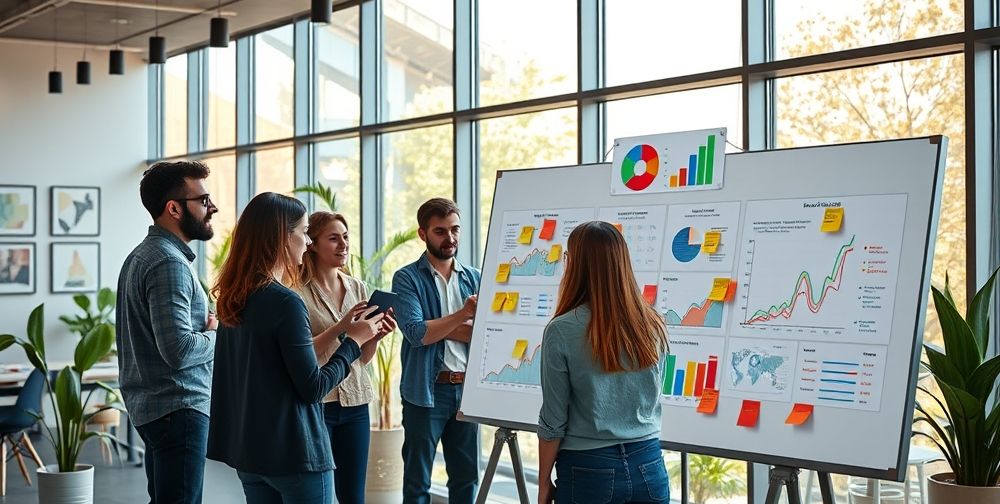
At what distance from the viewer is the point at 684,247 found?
343cm

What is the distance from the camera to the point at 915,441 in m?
4.23

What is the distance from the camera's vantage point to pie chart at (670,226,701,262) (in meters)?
3.40

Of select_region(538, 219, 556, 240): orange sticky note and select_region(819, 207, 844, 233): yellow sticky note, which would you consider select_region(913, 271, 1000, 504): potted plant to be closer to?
select_region(819, 207, 844, 233): yellow sticky note

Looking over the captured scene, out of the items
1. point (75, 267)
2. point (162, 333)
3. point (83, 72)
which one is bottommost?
point (162, 333)

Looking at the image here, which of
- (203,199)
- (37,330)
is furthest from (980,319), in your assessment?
(37,330)

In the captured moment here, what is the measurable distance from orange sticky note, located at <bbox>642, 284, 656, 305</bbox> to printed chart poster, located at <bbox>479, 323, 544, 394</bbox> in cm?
44

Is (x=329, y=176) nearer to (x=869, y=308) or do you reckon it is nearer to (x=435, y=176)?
(x=435, y=176)

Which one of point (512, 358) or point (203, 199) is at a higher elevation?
point (203, 199)

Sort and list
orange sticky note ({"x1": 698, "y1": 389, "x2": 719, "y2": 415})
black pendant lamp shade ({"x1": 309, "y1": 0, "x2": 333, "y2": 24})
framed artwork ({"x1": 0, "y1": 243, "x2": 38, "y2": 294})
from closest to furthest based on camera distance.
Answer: orange sticky note ({"x1": 698, "y1": 389, "x2": 719, "y2": 415}), black pendant lamp shade ({"x1": 309, "y1": 0, "x2": 333, "y2": 24}), framed artwork ({"x1": 0, "y1": 243, "x2": 38, "y2": 294})

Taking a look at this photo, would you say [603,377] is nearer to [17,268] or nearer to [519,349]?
[519,349]

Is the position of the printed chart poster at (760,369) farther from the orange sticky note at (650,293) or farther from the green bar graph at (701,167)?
the green bar graph at (701,167)

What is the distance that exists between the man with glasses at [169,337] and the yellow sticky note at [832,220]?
191cm

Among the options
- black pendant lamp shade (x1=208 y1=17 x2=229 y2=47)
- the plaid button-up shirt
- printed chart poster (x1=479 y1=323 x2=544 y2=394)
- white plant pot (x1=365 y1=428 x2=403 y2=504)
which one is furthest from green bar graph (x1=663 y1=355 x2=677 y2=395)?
black pendant lamp shade (x1=208 y1=17 x2=229 y2=47)

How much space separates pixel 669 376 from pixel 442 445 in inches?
46.8
